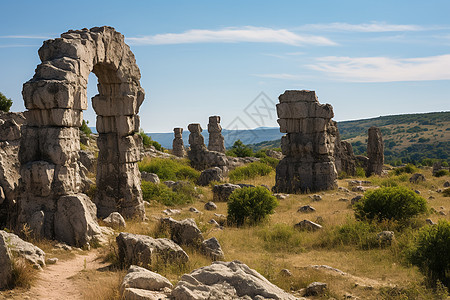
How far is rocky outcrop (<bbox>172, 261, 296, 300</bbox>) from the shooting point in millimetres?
4379

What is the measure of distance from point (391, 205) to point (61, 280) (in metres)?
7.74

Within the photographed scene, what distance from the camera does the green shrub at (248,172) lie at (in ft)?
72.0

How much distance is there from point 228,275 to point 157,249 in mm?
2211

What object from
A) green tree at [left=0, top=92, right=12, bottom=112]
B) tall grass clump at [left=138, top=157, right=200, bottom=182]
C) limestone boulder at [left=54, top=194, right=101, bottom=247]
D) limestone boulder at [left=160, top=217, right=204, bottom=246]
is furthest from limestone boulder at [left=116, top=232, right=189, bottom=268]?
green tree at [left=0, top=92, right=12, bottom=112]

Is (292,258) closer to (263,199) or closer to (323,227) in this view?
(323,227)

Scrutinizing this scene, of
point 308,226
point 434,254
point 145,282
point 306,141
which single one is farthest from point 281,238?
point 306,141

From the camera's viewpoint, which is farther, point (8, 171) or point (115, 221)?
point (115, 221)

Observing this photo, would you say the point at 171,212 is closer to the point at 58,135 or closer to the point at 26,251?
the point at 58,135

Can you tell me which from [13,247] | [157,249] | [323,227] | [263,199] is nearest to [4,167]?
[13,247]

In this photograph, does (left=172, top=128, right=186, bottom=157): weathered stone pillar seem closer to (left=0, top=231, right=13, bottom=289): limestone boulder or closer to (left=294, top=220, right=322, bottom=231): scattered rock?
(left=294, top=220, right=322, bottom=231): scattered rock

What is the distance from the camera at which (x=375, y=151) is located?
2542 cm

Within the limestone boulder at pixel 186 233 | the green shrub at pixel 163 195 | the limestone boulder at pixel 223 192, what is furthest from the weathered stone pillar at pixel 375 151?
the limestone boulder at pixel 186 233

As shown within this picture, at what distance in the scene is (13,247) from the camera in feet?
19.4

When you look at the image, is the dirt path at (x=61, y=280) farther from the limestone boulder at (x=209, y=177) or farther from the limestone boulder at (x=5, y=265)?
the limestone boulder at (x=209, y=177)
